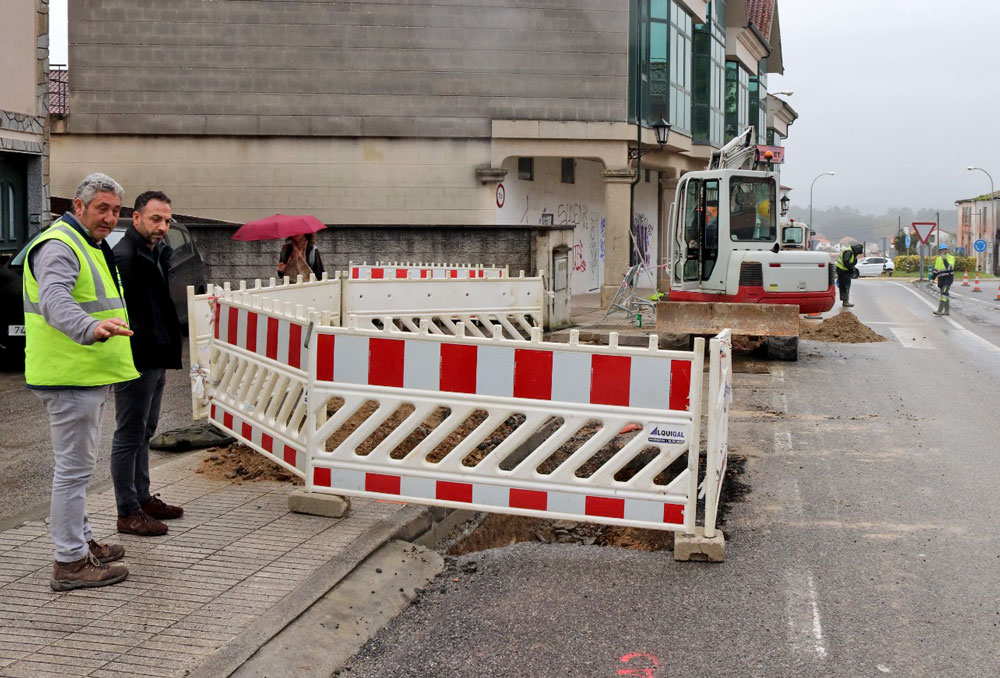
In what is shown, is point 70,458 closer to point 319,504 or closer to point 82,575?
point 82,575

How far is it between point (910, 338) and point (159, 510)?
1628cm

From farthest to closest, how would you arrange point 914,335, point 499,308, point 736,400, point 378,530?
point 914,335, point 499,308, point 736,400, point 378,530

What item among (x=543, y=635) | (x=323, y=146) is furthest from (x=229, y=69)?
(x=543, y=635)

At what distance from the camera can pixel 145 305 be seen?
19.6ft

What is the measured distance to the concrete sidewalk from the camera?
433 centimetres

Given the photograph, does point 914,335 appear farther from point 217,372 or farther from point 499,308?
point 217,372

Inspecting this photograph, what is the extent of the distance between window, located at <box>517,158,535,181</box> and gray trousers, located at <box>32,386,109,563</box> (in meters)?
22.1

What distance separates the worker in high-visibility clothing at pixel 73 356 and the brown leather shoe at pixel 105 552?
0.29 ft

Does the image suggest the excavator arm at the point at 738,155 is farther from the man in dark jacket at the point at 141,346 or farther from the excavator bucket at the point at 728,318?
the man in dark jacket at the point at 141,346

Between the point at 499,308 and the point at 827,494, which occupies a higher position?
the point at 499,308

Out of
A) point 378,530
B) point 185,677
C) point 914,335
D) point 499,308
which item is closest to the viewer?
point 185,677

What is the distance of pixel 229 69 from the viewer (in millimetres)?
24391

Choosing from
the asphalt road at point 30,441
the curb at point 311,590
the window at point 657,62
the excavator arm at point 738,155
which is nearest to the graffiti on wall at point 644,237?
the window at point 657,62

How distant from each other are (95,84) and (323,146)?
5120 millimetres
